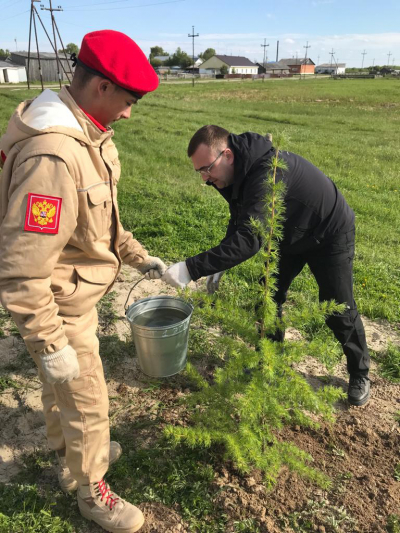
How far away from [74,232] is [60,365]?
0.57m

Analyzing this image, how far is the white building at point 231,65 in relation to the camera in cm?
10275

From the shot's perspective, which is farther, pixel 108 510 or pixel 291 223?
pixel 291 223

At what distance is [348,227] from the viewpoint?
304cm

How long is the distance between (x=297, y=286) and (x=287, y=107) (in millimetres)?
22203

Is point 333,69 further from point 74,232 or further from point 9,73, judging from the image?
point 74,232

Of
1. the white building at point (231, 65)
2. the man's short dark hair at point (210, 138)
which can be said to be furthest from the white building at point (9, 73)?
the man's short dark hair at point (210, 138)

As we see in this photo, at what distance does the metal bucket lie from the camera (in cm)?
307

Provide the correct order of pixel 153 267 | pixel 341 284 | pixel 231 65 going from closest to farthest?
pixel 153 267 < pixel 341 284 < pixel 231 65

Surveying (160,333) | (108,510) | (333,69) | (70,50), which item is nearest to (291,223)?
(160,333)

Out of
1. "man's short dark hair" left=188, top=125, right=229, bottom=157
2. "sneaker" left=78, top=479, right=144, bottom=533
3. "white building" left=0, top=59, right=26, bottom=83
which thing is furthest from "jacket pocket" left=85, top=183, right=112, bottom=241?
"white building" left=0, top=59, right=26, bottom=83

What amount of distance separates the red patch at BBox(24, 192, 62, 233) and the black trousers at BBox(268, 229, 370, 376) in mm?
1888

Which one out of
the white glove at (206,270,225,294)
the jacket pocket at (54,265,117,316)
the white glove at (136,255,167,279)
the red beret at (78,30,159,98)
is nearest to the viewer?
the red beret at (78,30,159,98)

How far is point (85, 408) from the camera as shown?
7.04 ft

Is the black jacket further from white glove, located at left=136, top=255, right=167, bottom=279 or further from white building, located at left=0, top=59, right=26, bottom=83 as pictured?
white building, located at left=0, top=59, right=26, bottom=83
